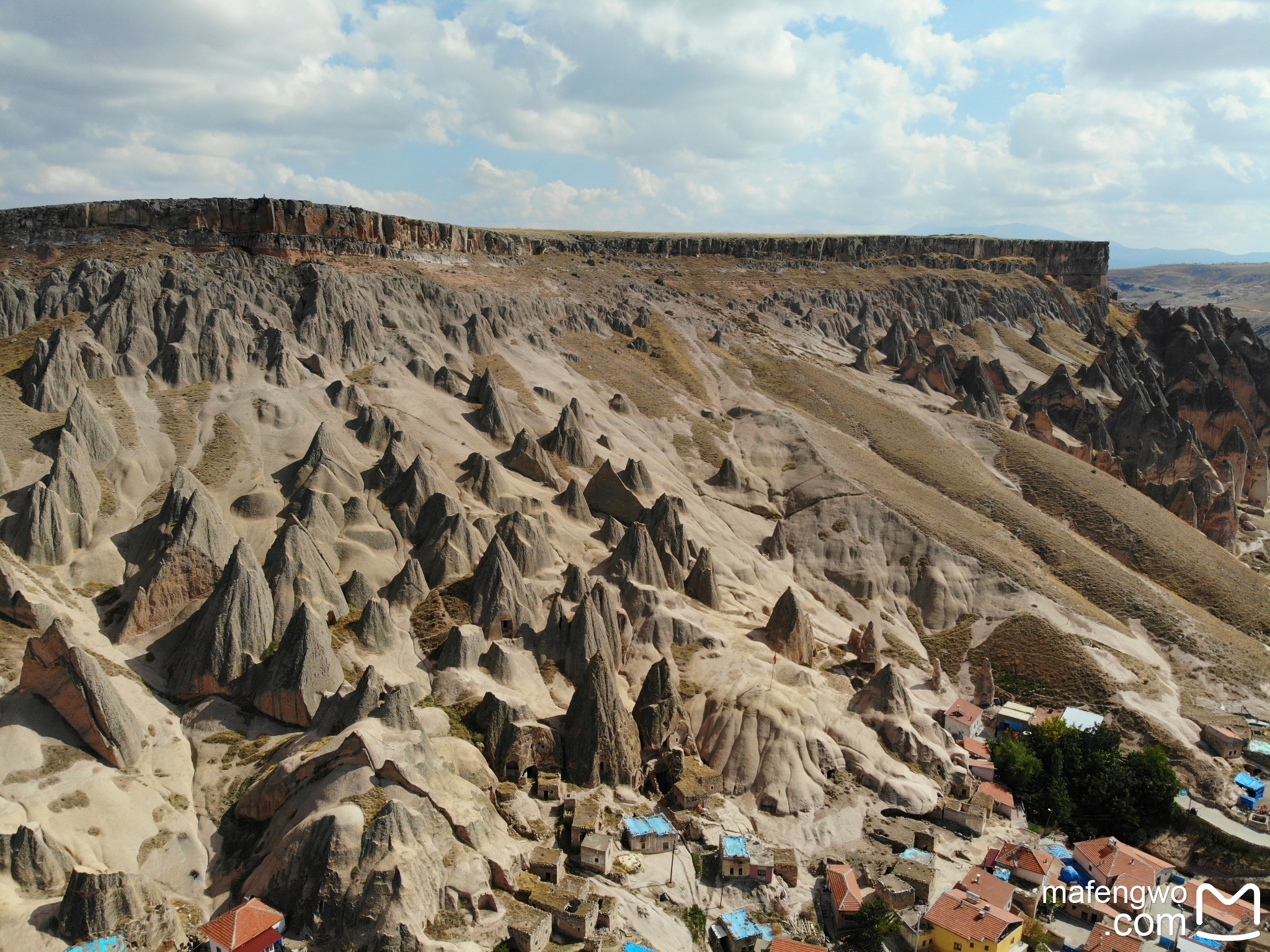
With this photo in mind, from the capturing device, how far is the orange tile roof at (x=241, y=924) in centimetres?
3125

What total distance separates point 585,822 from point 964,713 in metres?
32.3

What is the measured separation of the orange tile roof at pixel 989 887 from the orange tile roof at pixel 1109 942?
375cm

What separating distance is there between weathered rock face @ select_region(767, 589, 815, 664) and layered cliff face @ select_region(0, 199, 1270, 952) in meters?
0.25

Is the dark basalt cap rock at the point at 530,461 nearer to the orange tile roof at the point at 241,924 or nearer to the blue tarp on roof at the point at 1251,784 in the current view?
the orange tile roof at the point at 241,924

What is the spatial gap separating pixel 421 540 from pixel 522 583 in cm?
951

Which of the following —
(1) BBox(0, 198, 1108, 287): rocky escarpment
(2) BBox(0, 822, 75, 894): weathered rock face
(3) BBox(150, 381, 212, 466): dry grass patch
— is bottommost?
(2) BBox(0, 822, 75, 894): weathered rock face

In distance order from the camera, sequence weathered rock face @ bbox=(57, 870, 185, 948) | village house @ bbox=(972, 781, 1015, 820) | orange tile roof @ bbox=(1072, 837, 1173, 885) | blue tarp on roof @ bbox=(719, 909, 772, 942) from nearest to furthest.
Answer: weathered rock face @ bbox=(57, 870, 185, 948), blue tarp on roof @ bbox=(719, 909, 772, 942), orange tile roof @ bbox=(1072, 837, 1173, 885), village house @ bbox=(972, 781, 1015, 820)

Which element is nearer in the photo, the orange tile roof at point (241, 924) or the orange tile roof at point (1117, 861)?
the orange tile roof at point (241, 924)

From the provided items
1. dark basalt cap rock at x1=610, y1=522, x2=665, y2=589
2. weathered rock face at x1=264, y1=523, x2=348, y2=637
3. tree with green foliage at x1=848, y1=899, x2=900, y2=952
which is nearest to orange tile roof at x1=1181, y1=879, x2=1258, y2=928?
tree with green foliage at x1=848, y1=899, x2=900, y2=952

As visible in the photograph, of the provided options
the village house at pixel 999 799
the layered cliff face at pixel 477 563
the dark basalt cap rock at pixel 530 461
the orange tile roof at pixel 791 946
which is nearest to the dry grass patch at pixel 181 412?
the layered cliff face at pixel 477 563

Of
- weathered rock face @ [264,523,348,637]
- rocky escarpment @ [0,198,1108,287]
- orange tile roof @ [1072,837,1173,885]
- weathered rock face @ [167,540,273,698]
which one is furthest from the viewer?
rocky escarpment @ [0,198,1108,287]

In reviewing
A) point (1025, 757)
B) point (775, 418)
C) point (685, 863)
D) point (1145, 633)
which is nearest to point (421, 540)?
point (685, 863)

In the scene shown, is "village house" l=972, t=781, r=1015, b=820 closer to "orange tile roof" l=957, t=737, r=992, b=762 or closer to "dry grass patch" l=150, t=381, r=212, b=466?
"orange tile roof" l=957, t=737, r=992, b=762

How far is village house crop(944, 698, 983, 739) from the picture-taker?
60469 mm
